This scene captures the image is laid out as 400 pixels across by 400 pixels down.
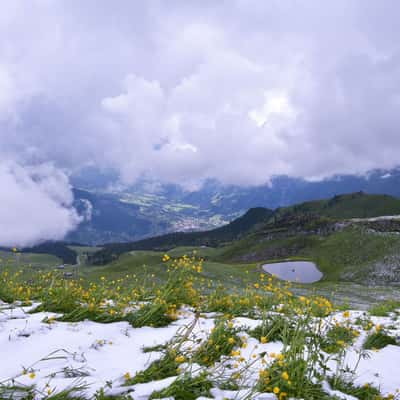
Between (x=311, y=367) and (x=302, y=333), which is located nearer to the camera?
(x=311, y=367)

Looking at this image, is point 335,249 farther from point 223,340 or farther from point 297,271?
point 223,340

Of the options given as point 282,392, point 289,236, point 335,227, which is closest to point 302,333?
point 282,392

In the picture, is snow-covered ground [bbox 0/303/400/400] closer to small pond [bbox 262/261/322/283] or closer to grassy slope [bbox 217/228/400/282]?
small pond [bbox 262/261/322/283]

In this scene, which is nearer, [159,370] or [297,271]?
[159,370]

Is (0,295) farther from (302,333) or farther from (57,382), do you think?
(302,333)

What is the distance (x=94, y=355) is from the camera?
4977 millimetres

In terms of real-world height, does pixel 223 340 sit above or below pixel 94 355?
above

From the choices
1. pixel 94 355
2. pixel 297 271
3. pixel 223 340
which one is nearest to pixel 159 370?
pixel 94 355

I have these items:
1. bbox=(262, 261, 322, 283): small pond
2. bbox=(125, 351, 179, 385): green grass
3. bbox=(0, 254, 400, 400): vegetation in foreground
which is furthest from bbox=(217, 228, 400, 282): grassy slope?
bbox=(125, 351, 179, 385): green grass

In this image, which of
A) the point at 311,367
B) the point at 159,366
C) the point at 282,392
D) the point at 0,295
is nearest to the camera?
the point at 282,392

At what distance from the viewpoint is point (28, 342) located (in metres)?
5.15

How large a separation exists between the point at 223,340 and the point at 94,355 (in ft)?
7.64

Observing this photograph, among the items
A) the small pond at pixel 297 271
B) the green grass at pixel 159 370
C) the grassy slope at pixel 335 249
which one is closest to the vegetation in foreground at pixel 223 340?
the green grass at pixel 159 370

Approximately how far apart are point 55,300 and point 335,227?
126 m
